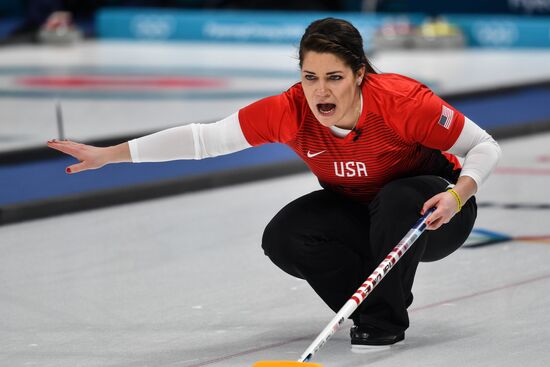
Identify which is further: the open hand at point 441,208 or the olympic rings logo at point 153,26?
the olympic rings logo at point 153,26

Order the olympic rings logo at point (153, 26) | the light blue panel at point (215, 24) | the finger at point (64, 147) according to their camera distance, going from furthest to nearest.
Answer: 1. the olympic rings logo at point (153, 26)
2. the light blue panel at point (215, 24)
3. the finger at point (64, 147)

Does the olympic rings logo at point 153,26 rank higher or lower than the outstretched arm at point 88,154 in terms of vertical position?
lower

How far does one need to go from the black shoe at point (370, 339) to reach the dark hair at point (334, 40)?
2.36 feet

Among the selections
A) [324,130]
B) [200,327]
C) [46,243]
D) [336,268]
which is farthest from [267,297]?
[46,243]

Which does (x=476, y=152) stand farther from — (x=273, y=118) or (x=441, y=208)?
(x=273, y=118)

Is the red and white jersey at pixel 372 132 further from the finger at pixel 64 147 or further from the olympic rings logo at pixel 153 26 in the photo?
the olympic rings logo at pixel 153 26

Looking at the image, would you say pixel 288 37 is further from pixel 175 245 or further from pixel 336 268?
pixel 336 268

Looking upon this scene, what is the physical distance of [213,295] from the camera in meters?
3.80

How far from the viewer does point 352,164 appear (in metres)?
3.02

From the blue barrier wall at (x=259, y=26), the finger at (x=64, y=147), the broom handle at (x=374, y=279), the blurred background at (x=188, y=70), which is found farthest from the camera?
the blue barrier wall at (x=259, y=26)

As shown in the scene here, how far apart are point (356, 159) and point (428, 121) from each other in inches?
9.0

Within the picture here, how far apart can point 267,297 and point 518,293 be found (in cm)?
83

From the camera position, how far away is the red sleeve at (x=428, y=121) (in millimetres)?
2895

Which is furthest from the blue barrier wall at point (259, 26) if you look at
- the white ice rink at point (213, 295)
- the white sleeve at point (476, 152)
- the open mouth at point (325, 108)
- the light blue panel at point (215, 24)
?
the open mouth at point (325, 108)
